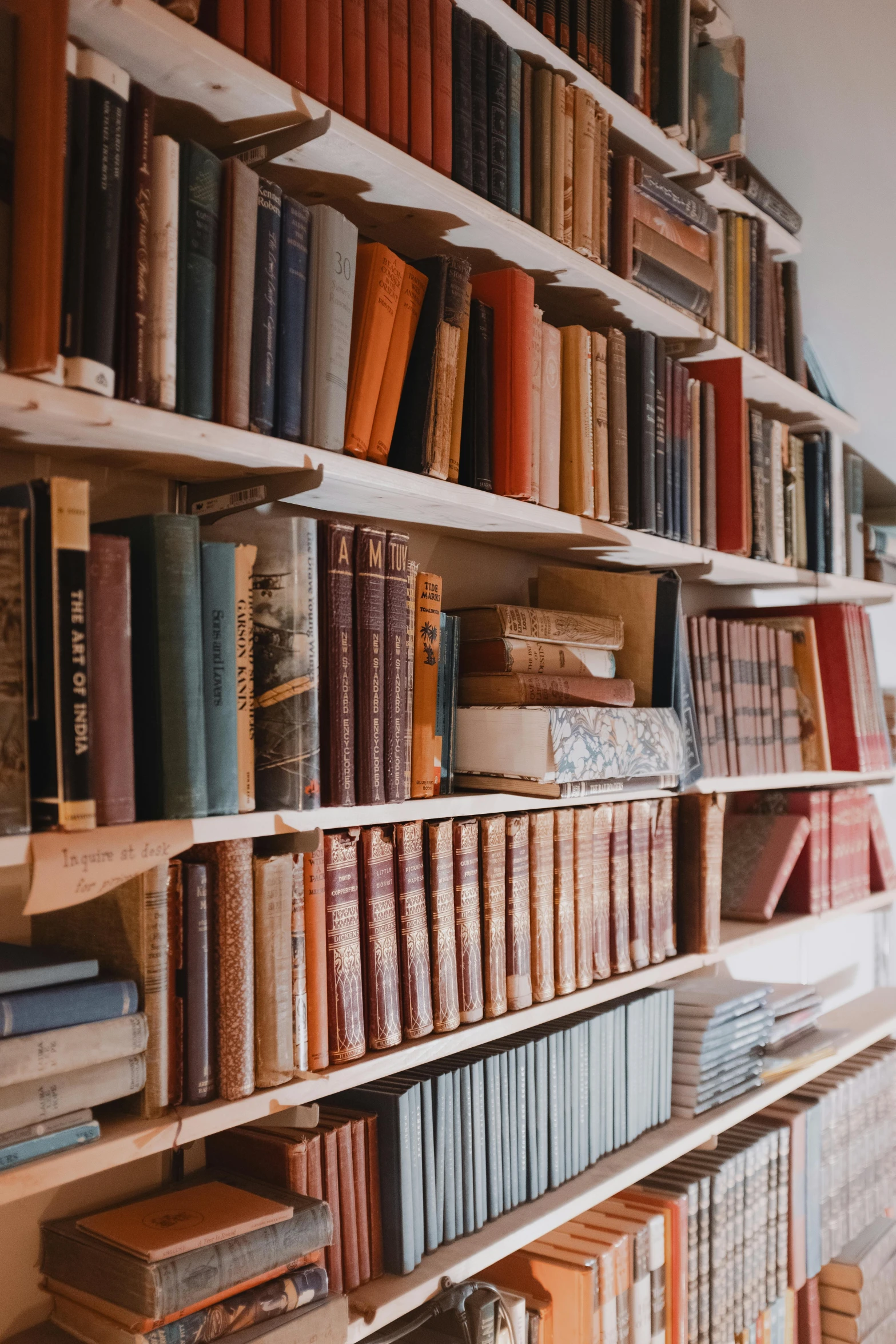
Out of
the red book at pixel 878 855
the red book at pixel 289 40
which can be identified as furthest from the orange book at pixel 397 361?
the red book at pixel 878 855

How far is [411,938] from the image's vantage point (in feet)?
3.82

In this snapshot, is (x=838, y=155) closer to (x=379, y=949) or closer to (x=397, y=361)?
(x=397, y=361)

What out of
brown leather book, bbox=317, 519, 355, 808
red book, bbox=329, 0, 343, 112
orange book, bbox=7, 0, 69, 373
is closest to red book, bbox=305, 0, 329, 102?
red book, bbox=329, 0, 343, 112

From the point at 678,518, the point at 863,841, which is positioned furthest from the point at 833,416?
the point at 863,841

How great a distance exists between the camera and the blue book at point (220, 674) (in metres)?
0.94

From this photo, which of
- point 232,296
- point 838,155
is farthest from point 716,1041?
point 838,155

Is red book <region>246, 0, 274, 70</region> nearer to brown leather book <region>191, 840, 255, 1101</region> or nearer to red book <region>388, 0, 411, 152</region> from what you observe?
red book <region>388, 0, 411, 152</region>

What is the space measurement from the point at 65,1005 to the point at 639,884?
2.89ft

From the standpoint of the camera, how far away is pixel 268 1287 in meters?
1.00

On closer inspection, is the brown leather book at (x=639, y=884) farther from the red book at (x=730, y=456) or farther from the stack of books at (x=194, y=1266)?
the stack of books at (x=194, y=1266)

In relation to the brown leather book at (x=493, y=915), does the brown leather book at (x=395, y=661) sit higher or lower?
higher

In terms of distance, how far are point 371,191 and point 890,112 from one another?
125cm

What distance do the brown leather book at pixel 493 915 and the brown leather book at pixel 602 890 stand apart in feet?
0.64

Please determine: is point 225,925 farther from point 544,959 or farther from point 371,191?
point 371,191
